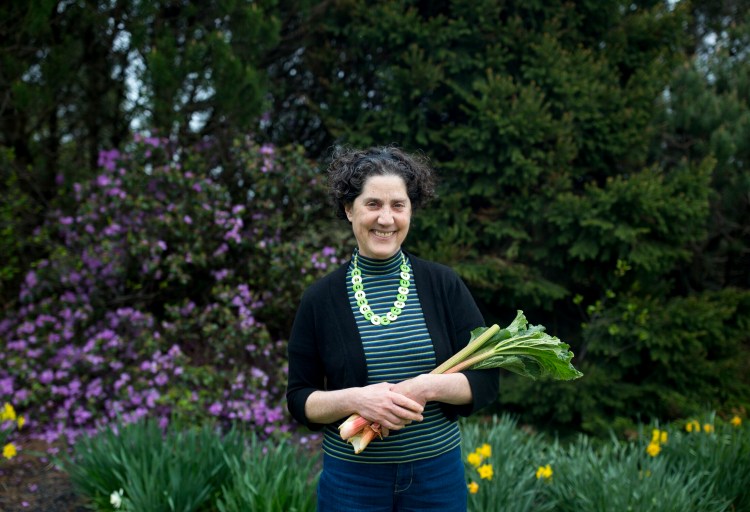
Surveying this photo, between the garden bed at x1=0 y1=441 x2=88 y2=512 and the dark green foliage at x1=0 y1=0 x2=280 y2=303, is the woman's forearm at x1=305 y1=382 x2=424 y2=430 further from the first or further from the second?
the dark green foliage at x1=0 y1=0 x2=280 y2=303

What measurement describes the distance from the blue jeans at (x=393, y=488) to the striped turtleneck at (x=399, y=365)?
1.0 inches

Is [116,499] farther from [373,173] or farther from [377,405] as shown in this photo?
[373,173]

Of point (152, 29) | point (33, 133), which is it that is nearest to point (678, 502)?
point (152, 29)

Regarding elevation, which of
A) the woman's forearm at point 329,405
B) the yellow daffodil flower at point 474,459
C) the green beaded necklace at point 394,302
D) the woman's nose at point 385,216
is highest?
the woman's nose at point 385,216

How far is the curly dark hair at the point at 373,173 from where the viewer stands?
1.76 meters

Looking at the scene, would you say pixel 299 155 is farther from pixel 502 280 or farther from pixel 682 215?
pixel 682 215

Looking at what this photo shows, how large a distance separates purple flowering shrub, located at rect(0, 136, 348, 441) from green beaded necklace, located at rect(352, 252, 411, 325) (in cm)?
225

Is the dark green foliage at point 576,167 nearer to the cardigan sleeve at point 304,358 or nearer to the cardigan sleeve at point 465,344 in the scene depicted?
the cardigan sleeve at point 465,344

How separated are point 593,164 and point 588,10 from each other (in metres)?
1.22

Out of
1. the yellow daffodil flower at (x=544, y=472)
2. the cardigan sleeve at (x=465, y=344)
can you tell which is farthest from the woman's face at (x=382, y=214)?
the yellow daffodil flower at (x=544, y=472)

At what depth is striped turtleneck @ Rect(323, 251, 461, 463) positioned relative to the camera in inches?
66.6

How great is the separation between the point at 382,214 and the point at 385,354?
0.37 meters

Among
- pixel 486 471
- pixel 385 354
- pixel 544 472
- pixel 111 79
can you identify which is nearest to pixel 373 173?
pixel 385 354

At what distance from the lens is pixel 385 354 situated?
1694 mm
